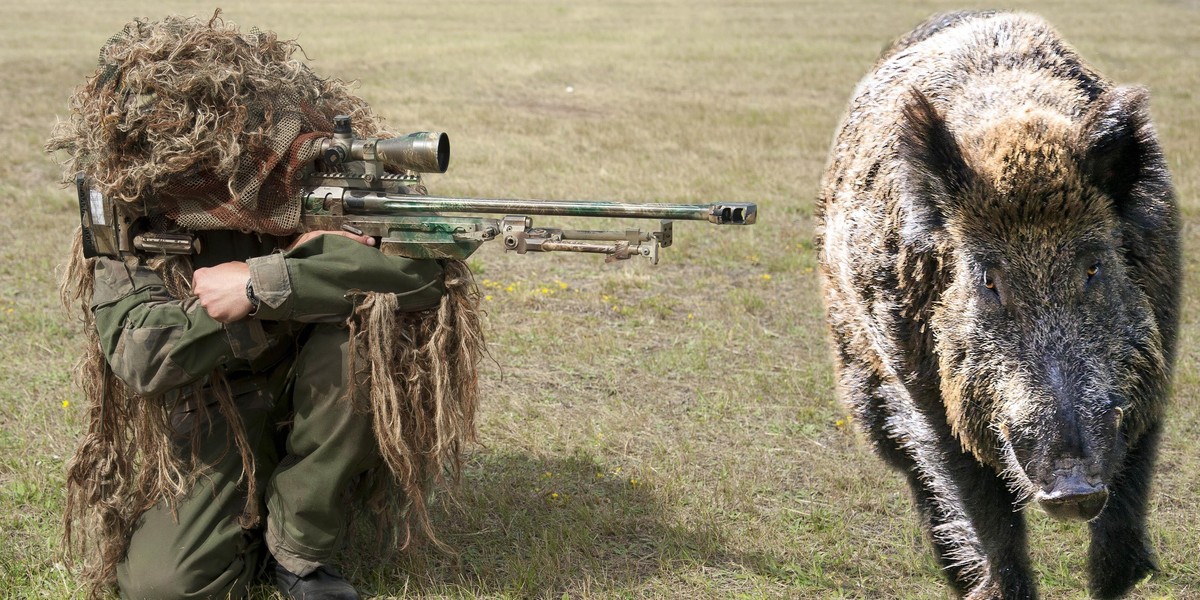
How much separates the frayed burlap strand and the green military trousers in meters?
0.12

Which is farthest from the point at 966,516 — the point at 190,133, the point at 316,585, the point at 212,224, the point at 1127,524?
the point at 190,133

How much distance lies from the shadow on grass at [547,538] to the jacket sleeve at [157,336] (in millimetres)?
1008

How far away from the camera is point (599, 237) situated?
10.2ft

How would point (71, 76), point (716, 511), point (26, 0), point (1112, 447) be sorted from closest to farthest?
1. point (1112, 447)
2. point (716, 511)
3. point (71, 76)
4. point (26, 0)

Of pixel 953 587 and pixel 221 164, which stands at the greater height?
pixel 221 164

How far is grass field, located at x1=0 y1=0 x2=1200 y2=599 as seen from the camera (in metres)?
3.97

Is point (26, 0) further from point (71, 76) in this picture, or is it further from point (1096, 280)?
point (1096, 280)

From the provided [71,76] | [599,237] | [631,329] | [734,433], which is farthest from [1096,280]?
[71,76]

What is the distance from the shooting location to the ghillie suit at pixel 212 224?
3363mm

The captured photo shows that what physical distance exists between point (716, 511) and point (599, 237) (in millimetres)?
1703

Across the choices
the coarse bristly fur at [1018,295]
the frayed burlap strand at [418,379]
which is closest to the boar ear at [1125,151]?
the coarse bristly fur at [1018,295]

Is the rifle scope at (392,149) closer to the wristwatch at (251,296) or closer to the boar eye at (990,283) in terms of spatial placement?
the wristwatch at (251,296)

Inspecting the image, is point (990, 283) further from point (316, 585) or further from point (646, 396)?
point (646, 396)

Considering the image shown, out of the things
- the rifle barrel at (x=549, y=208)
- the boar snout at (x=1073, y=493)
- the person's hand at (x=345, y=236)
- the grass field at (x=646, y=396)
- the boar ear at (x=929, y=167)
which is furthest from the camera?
the grass field at (x=646, y=396)
